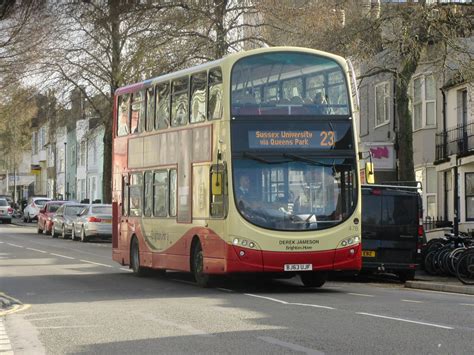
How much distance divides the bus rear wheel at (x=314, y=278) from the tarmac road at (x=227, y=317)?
235 mm

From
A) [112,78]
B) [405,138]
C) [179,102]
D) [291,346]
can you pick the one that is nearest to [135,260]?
[179,102]

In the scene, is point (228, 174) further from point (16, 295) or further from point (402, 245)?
point (402, 245)

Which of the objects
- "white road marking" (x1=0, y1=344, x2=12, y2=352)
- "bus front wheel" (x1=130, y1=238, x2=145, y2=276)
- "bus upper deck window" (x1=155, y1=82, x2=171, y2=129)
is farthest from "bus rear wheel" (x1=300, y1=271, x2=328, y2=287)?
"white road marking" (x1=0, y1=344, x2=12, y2=352)

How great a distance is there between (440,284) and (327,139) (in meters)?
4.95

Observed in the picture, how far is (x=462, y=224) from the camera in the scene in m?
33.8

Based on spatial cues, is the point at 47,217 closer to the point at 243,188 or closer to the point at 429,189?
the point at 429,189

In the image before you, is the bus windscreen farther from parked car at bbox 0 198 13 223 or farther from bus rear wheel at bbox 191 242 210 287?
parked car at bbox 0 198 13 223

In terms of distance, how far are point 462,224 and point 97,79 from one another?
18.5 meters

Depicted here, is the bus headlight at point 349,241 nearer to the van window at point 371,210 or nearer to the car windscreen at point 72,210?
the van window at point 371,210

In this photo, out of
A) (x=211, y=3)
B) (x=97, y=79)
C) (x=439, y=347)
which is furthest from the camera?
(x=97, y=79)

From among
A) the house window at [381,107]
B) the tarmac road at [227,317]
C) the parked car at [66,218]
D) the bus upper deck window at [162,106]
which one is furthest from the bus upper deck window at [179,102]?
the parked car at [66,218]

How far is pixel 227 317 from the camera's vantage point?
1398 cm

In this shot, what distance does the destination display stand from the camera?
18344 mm

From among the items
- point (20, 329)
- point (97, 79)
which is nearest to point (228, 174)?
point (20, 329)
